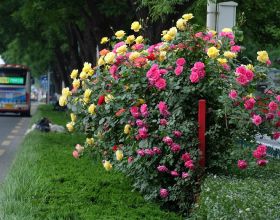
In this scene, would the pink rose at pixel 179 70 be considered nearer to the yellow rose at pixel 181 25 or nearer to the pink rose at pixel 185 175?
the yellow rose at pixel 181 25

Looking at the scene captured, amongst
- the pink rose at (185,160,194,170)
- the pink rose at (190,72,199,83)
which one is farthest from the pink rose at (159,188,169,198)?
the pink rose at (190,72,199,83)

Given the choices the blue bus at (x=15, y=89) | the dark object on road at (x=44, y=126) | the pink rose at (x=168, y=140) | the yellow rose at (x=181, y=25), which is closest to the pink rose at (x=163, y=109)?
the pink rose at (x=168, y=140)

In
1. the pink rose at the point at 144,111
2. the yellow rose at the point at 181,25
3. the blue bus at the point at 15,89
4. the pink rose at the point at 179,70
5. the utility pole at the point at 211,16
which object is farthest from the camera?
the blue bus at the point at 15,89

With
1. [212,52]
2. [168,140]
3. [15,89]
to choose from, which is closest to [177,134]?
[168,140]

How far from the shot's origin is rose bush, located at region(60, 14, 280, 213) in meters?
6.93

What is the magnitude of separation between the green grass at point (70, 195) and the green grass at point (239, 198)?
0.80 metres

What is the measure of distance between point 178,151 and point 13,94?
3204 centimetres

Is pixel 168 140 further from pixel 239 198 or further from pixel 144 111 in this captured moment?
pixel 239 198

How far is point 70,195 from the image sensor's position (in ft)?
23.5

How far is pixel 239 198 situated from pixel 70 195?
2.44 metres

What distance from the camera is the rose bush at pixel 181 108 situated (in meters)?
6.93

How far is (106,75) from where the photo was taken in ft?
26.7

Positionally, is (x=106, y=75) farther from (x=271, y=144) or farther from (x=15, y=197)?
(x=271, y=144)

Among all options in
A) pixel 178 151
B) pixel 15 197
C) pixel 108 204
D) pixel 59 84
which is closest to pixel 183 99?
pixel 178 151
